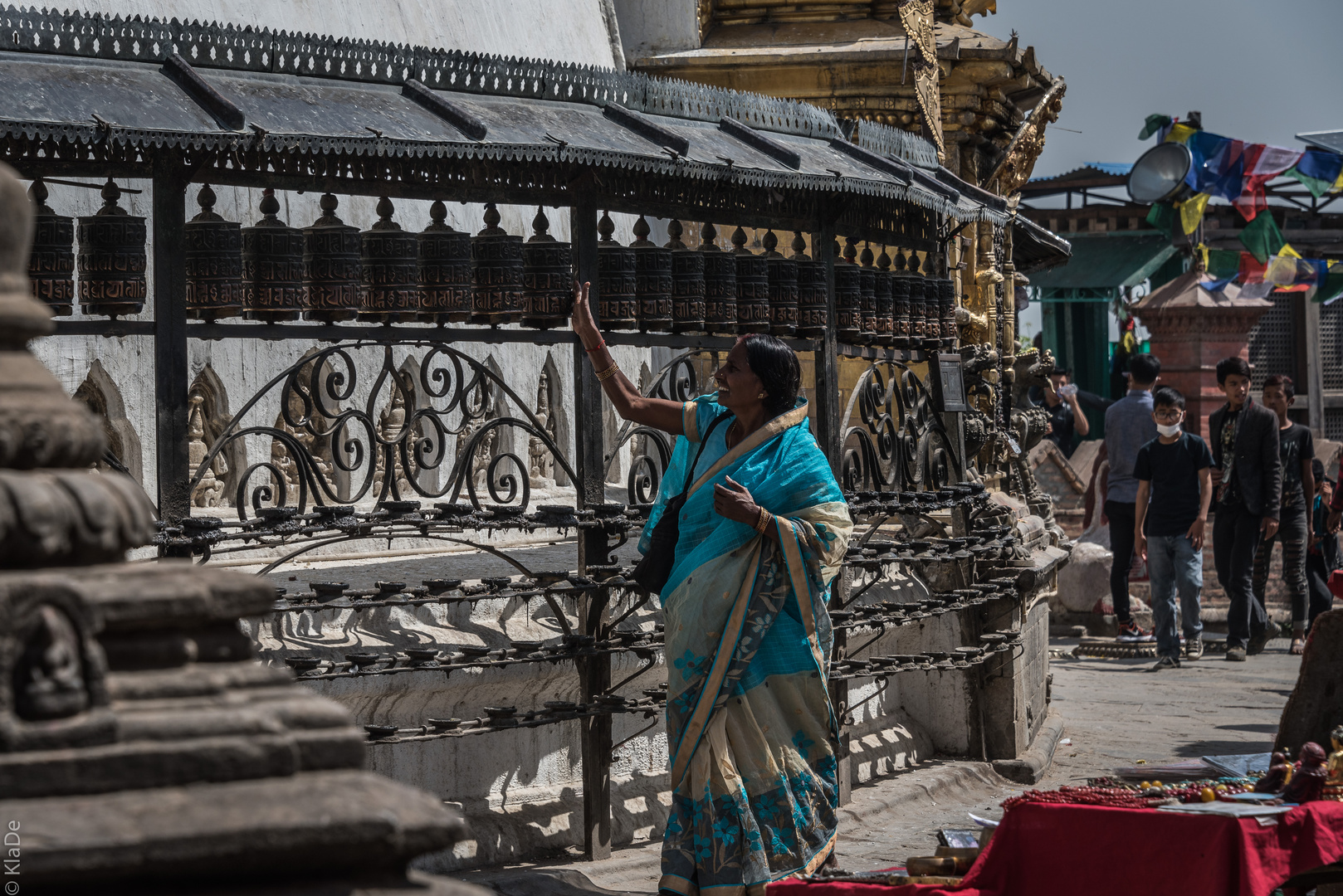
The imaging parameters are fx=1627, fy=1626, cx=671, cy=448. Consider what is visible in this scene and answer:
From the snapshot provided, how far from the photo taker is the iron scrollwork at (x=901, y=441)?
6.23 m

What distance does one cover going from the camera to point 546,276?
5.07 metres

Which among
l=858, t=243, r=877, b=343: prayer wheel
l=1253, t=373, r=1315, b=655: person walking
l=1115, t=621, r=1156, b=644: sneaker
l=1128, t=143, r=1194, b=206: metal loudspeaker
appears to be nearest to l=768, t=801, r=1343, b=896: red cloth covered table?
l=858, t=243, r=877, b=343: prayer wheel

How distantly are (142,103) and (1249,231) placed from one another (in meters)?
17.7

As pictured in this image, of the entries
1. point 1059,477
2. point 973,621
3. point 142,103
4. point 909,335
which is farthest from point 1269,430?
point 142,103

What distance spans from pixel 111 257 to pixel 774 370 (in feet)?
5.93

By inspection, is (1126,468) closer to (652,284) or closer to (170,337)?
(652,284)

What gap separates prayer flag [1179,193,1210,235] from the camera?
19.1 meters

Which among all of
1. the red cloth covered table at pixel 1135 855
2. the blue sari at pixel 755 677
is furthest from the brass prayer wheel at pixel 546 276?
the red cloth covered table at pixel 1135 855

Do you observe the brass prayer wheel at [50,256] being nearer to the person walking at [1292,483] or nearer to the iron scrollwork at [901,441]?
the iron scrollwork at [901,441]

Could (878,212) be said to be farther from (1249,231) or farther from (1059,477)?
(1249,231)

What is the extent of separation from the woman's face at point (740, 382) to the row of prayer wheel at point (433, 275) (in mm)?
825

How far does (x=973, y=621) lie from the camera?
701 cm

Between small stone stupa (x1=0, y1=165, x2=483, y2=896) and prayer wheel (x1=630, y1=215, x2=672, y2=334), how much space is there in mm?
3637

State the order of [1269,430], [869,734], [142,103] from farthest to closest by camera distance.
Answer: [1269,430] → [869,734] → [142,103]
